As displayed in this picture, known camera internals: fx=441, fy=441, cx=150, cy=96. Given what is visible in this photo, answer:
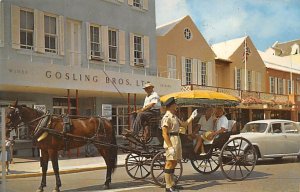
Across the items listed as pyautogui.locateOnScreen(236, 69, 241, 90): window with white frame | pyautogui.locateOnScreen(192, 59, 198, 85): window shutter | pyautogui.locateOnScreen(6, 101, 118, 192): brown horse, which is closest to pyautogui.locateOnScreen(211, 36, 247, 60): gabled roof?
pyautogui.locateOnScreen(236, 69, 241, 90): window with white frame

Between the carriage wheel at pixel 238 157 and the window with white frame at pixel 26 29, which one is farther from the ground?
the window with white frame at pixel 26 29

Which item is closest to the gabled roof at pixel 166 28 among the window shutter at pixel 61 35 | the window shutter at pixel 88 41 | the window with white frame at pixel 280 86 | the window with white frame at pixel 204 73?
the window with white frame at pixel 204 73

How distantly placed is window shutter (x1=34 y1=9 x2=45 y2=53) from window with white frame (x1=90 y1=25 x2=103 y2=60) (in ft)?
8.97

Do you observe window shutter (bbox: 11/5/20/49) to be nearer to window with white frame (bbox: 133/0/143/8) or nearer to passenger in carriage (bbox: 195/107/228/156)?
window with white frame (bbox: 133/0/143/8)

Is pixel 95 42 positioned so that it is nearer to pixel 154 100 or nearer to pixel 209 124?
pixel 209 124

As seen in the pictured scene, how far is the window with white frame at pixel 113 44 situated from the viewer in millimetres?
20203

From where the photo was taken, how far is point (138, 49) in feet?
70.7

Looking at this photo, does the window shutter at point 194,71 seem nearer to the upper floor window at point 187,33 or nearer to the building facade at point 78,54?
the upper floor window at point 187,33

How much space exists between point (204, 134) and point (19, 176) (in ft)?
18.0

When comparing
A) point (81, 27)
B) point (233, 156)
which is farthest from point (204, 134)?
point (81, 27)

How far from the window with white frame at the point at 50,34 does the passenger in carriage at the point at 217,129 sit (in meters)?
9.03

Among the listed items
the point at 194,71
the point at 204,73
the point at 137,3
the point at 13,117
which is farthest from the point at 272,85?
the point at 13,117

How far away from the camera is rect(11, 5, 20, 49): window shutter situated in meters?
15.9

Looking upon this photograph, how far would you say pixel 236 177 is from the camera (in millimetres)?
10414
